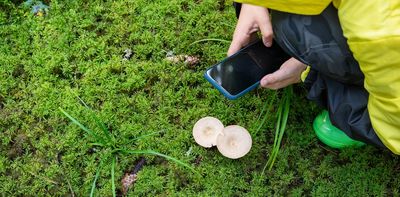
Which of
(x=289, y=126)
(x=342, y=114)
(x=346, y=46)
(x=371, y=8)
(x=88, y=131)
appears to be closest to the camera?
(x=371, y=8)

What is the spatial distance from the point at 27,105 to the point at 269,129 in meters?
1.12

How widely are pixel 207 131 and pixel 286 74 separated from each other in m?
0.43

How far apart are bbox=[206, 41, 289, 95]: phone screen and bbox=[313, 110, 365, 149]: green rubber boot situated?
30cm

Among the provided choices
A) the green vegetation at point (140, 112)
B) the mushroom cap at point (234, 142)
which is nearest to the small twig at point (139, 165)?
the green vegetation at point (140, 112)

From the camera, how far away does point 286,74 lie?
1829 millimetres

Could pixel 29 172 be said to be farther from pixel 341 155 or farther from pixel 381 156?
pixel 381 156

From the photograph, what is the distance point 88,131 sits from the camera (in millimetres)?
1939

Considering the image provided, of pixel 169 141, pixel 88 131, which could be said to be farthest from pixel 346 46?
pixel 88 131

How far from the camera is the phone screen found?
199 centimetres

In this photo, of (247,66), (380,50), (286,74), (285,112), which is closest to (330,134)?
(285,112)

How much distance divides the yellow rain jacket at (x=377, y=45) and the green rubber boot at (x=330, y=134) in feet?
1.74

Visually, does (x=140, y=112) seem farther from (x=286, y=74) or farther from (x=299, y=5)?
(x=299, y=5)

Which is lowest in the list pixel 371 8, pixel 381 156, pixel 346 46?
pixel 381 156

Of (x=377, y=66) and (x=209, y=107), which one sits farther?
A: (x=209, y=107)
